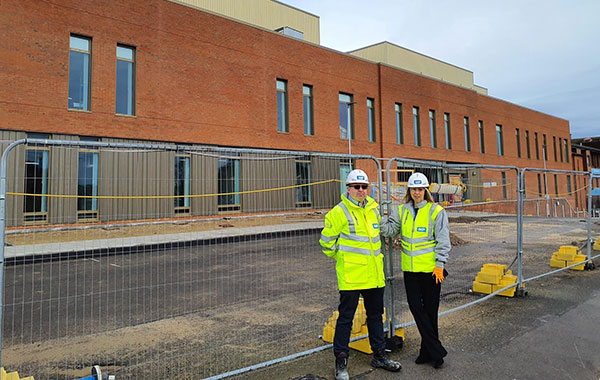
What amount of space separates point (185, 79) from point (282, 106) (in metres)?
6.78

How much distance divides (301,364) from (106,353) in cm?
242

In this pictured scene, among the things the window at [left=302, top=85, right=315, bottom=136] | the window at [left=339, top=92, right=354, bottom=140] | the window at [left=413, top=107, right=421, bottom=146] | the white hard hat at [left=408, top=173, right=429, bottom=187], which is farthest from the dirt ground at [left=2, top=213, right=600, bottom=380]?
the window at [left=413, top=107, right=421, bottom=146]

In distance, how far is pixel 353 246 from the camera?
3762mm

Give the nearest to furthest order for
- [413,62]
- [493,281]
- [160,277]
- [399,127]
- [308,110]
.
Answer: [493,281]
[160,277]
[308,110]
[399,127]
[413,62]

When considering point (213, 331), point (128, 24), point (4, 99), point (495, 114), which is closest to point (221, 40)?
point (128, 24)

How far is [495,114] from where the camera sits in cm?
4088

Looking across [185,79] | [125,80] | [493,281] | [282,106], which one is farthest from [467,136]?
[493,281]

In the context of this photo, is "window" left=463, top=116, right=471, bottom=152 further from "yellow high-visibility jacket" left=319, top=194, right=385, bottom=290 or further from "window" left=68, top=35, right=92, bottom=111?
"yellow high-visibility jacket" left=319, top=194, right=385, bottom=290

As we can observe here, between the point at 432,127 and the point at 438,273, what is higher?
the point at 432,127

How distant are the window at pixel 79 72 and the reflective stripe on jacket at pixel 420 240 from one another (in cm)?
1751

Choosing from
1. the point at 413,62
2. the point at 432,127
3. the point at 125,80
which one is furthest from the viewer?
the point at 413,62

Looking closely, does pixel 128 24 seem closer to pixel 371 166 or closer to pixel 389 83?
pixel 371 166

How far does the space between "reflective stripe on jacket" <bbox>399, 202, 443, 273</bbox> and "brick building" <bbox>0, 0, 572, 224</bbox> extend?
5943mm

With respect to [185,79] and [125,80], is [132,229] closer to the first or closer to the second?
[125,80]
